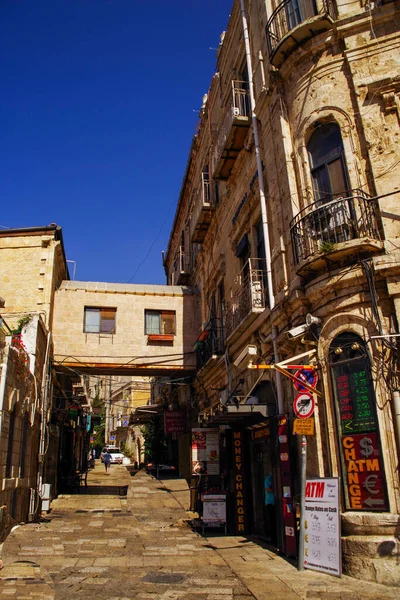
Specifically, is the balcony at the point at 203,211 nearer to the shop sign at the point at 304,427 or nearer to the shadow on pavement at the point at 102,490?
the shop sign at the point at 304,427

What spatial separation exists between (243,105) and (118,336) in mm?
10565

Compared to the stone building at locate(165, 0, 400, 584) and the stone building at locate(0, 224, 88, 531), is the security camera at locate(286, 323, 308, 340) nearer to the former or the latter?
the stone building at locate(165, 0, 400, 584)

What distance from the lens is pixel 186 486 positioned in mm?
21203

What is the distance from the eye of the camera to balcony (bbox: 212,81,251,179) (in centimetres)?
1402

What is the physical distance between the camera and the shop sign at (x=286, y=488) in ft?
30.4

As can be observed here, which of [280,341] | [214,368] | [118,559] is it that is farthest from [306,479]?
[214,368]

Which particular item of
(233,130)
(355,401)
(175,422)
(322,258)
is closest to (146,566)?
(355,401)

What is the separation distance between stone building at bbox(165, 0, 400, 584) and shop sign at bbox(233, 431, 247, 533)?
0.08 meters

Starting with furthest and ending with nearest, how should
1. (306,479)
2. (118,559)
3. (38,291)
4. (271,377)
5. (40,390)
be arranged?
(38,291) → (40,390) → (271,377) → (118,559) → (306,479)

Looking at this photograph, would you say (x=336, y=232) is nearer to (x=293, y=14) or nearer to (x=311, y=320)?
(x=311, y=320)

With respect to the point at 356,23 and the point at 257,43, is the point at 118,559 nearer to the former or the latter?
the point at 356,23

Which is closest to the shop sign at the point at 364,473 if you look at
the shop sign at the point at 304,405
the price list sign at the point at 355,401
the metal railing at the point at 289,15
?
the price list sign at the point at 355,401

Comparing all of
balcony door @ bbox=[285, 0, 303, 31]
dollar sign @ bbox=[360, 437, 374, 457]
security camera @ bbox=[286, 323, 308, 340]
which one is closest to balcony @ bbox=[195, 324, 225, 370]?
security camera @ bbox=[286, 323, 308, 340]

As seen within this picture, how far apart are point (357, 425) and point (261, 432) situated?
352 cm
